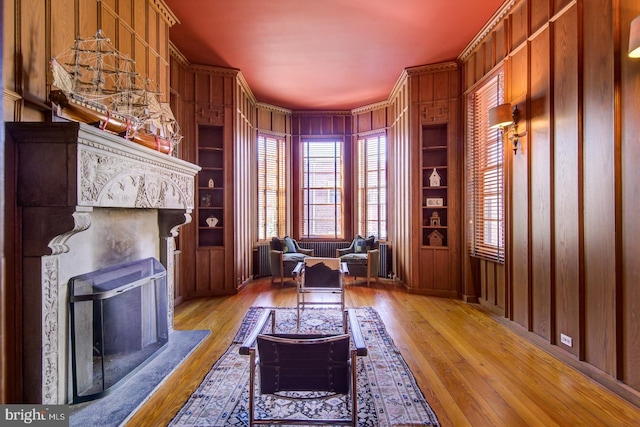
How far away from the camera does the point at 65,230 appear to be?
197 cm

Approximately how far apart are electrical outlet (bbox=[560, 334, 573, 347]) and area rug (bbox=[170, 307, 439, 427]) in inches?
54.9

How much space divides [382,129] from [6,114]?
5922 mm

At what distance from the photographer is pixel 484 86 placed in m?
4.48

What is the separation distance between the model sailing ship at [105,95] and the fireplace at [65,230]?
0.22 meters

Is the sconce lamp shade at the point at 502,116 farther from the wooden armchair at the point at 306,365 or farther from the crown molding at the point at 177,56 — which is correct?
the crown molding at the point at 177,56

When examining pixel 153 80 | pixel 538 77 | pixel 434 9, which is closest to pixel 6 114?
pixel 153 80

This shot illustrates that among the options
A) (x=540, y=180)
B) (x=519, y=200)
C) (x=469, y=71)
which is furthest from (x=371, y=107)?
(x=540, y=180)

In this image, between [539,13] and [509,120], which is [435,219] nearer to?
[509,120]

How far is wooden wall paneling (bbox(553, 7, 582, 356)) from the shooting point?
2.82 meters

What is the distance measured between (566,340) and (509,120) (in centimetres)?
220

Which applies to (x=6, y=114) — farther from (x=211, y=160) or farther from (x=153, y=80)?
(x=211, y=160)

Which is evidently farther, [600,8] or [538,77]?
[538,77]

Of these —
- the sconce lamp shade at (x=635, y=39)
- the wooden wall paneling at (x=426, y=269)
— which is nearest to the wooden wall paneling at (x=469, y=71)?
the wooden wall paneling at (x=426, y=269)

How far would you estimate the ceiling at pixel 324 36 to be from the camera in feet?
12.1
